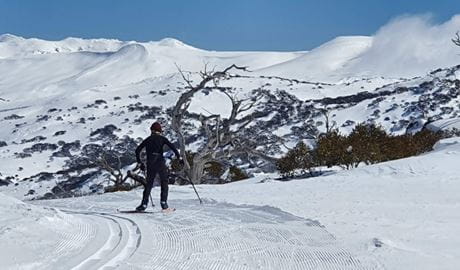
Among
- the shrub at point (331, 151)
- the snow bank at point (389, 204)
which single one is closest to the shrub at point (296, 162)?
the shrub at point (331, 151)

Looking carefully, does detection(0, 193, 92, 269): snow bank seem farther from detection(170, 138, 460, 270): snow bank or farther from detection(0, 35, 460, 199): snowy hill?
detection(0, 35, 460, 199): snowy hill

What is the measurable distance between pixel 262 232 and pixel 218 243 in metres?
0.99

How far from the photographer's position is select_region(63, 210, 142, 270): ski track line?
22.3 ft

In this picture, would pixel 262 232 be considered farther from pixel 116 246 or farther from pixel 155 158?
pixel 155 158

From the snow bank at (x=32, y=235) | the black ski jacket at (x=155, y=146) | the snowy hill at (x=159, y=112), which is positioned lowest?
the snow bank at (x=32, y=235)

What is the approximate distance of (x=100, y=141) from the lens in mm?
112688

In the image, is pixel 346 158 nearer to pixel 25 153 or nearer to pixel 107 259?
pixel 107 259

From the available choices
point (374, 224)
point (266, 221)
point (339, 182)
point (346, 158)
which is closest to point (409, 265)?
point (374, 224)

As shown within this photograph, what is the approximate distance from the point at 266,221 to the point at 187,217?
1384mm

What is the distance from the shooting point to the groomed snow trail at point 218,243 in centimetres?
702

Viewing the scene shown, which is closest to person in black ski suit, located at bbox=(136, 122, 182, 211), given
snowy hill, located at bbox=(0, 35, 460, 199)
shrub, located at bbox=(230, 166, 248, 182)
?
shrub, located at bbox=(230, 166, 248, 182)

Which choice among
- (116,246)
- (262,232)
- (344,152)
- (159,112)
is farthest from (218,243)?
(159,112)

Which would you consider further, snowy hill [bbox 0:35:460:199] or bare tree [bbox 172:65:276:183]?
snowy hill [bbox 0:35:460:199]

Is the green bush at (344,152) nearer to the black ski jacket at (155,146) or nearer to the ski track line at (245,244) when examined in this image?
the black ski jacket at (155,146)
